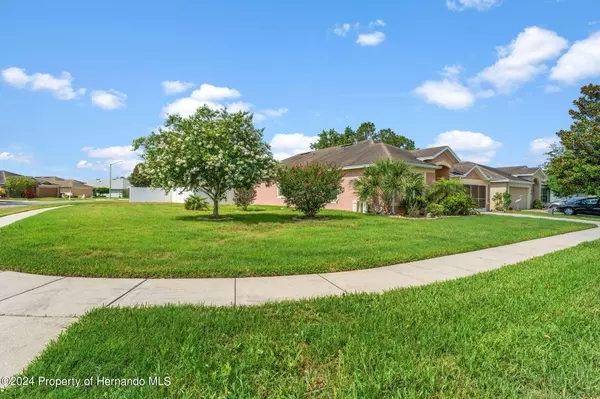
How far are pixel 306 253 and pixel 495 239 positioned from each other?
6328 mm

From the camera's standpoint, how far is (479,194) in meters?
27.5

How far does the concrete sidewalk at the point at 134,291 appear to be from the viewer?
3350mm

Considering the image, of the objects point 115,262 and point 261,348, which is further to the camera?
point 115,262

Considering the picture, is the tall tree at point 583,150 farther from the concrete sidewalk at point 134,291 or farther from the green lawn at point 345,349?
the green lawn at point 345,349

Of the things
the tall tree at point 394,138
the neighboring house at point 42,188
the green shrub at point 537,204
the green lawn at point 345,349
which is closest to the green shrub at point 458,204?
the green lawn at point 345,349

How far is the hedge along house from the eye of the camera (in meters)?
21.1

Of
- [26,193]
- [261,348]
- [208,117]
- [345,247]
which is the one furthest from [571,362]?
[26,193]

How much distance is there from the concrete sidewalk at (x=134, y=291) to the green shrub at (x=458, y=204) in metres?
13.8

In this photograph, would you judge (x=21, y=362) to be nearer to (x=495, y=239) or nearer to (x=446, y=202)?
(x=495, y=239)

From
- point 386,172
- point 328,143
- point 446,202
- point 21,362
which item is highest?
point 328,143

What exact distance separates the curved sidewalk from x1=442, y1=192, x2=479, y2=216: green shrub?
13771mm

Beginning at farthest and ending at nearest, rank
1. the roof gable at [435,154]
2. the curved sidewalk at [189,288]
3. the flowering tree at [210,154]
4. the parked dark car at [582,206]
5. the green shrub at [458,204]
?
the parked dark car at [582,206]
the roof gable at [435,154]
the green shrub at [458,204]
the flowering tree at [210,154]
the curved sidewalk at [189,288]

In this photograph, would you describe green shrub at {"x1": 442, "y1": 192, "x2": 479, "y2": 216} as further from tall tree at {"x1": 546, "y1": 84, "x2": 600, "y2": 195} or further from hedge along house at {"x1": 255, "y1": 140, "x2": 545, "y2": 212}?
tall tree at {"x1": 546, "y1": 84, "x2": 600, "y2": 195}

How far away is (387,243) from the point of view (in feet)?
28.6
